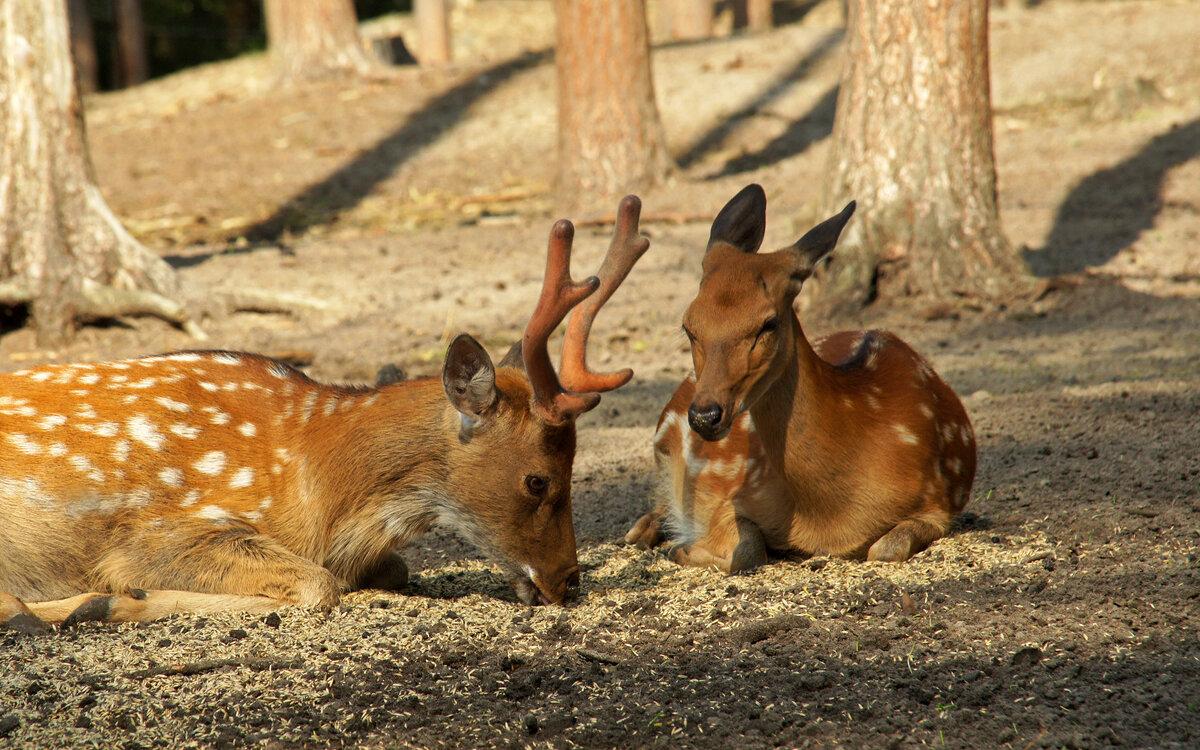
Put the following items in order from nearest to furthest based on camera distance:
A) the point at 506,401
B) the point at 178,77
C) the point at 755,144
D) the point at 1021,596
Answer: the point at 1021,596 → the point at 506,401 → the point at 755,144 → the point at 178,77

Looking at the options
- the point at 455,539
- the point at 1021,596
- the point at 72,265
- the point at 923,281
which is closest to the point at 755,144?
the point at 923,281

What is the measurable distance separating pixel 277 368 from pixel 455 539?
3.56ft

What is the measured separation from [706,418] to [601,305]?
22.8 inches

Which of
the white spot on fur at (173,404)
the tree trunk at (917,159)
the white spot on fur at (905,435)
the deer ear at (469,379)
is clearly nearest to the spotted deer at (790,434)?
the white spot on fur at (905,435)

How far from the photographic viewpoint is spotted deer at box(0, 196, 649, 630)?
3.71 meters

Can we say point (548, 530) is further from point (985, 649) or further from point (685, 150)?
point (685, 150)

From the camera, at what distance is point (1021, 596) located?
3.58m

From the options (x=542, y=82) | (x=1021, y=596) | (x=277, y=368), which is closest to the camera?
(x=1021, y=596)

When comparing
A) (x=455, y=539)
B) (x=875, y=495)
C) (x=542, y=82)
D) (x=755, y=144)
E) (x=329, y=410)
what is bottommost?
(x=455, y=539)

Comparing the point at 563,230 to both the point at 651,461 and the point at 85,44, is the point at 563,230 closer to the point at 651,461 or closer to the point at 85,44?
the point at 651,461

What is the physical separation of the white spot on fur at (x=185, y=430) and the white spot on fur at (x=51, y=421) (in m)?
0.35

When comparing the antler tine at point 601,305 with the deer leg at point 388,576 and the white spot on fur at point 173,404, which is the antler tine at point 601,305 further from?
the white spot on fur at point 173,404

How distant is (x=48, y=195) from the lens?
291 inches

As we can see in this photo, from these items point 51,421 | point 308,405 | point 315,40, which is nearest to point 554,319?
point 308,405
